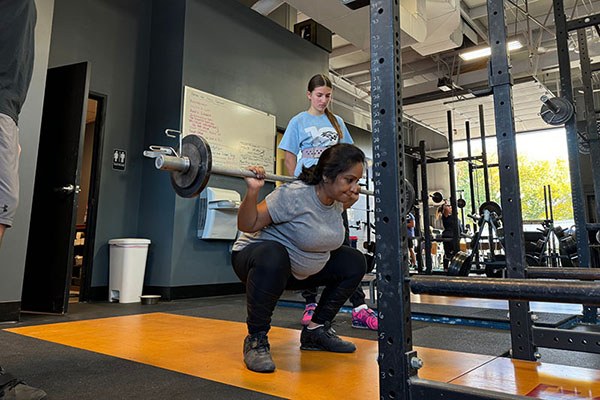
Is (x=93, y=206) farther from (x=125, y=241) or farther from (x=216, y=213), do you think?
(x=216, y=213)

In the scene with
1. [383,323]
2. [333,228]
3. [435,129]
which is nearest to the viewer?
[383,323]

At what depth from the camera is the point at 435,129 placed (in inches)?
453

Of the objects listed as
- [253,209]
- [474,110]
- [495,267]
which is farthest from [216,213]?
[474,110]

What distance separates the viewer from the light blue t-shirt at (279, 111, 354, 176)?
2.19m

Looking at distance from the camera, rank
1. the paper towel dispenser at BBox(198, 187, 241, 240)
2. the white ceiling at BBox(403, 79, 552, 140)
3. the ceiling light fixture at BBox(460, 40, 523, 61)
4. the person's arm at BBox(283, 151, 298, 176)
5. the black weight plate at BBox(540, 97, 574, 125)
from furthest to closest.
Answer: the white ceiling at BBox(403, 79, 552, 140) → the ceiling light fixture at BBox(460, 40, 523, 61) → the paper towel dispenser at BBox(198, 187, 241, 240) → the black weight plate at BBox(540, 97, 574, 125) → the person's arm at BBox(283, 151, 298, 176)

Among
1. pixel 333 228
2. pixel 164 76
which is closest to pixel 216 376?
pixel 333 228

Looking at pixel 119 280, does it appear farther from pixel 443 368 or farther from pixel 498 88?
pixel 498 88

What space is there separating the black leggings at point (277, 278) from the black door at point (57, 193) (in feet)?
6.18

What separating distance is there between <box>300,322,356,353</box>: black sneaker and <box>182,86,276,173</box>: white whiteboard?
235 centimetres

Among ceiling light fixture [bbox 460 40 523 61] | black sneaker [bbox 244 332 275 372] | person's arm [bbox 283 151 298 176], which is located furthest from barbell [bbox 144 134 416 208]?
ceiling light fixture [bbox 460 40 523 61]

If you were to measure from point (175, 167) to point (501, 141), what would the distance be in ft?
4.06

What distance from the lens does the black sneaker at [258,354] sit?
148 cm

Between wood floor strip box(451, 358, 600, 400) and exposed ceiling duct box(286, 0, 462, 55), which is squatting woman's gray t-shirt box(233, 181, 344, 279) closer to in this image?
wood floor strip box(451, 358, 600, 400)

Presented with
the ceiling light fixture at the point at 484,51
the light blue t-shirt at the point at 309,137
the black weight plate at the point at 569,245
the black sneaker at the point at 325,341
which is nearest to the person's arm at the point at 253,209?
the black sneaker at the point at 325,341
